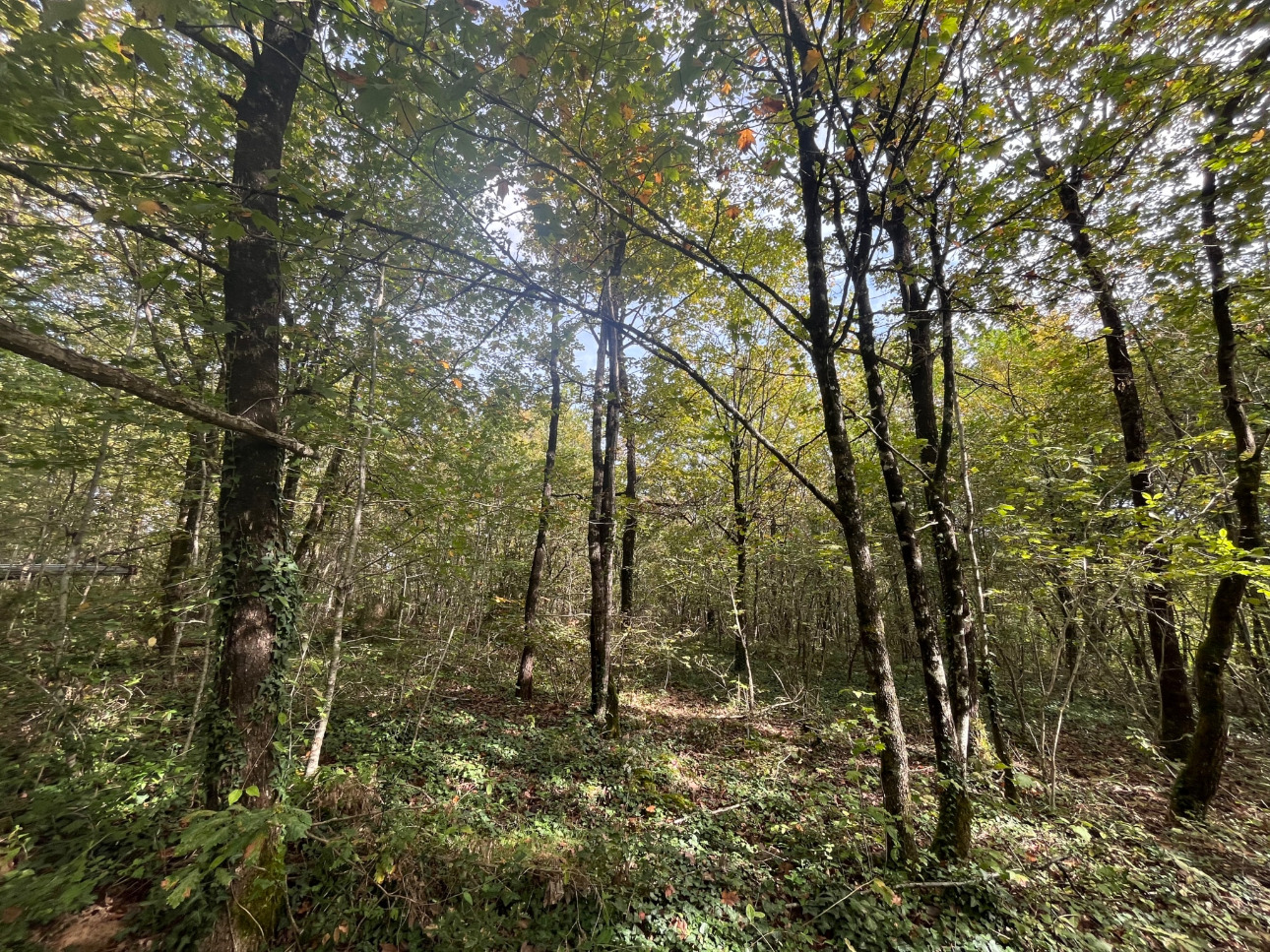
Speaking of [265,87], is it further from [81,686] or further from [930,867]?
[930,867]

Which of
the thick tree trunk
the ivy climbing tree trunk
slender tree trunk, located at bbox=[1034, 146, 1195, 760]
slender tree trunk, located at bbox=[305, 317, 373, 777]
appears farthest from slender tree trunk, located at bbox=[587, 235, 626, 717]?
the ivy climbing tree trunk

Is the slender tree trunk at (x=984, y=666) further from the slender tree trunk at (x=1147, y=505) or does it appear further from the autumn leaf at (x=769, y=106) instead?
the autumn leaf at (x=769, y=106)

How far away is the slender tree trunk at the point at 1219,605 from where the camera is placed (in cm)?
449

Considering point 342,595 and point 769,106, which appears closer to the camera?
point 769,106

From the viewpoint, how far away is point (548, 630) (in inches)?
330

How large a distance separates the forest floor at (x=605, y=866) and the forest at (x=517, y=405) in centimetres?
4

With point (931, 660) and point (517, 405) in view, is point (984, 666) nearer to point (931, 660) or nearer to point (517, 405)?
point (931, 660)

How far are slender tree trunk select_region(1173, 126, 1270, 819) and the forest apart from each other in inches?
1.7

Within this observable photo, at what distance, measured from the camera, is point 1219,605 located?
15.1 feet

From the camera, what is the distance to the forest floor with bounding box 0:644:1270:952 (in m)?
3.11

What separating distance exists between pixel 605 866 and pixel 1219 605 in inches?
268

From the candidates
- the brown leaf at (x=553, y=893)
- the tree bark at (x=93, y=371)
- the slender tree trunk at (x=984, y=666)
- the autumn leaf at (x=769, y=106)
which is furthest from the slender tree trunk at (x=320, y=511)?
the slender tree trunk at (x=984, y=666)

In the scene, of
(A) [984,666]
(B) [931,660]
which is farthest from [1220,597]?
(B) [931,660]

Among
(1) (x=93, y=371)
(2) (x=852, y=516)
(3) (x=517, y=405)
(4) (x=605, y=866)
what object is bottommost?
(4) (x=605, y=866)
